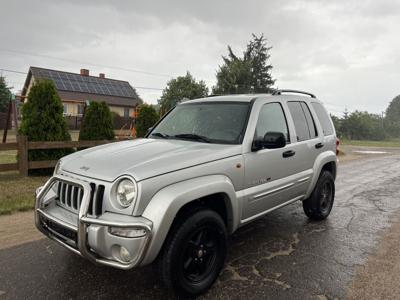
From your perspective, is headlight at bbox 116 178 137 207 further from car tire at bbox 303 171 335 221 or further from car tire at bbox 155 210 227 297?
car tire at bbox 303 171 335 221

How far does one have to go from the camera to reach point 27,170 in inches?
326

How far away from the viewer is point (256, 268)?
146 inches

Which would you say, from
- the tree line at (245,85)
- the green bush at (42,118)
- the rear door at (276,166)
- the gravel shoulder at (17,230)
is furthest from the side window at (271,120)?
the tree line at (245,85)

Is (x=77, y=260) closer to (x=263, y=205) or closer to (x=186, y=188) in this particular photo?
(x=186, y=188)

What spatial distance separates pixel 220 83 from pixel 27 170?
35.6 metres

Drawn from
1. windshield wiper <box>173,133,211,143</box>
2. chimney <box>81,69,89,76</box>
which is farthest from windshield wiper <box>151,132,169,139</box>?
chimney <box>81,69,89,76</box>

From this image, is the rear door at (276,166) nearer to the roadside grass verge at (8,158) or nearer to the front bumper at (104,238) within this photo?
the front bumper at (104,238)

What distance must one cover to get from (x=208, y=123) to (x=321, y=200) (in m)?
2.51

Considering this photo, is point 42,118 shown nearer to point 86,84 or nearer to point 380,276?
point 380,276

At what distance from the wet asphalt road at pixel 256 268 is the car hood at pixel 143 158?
43.8 inches

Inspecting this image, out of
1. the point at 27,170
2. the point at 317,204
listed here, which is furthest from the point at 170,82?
the point at 317,204

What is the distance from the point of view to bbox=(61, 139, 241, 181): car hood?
2.90 m

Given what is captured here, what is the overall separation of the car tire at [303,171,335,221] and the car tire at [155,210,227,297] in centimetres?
242

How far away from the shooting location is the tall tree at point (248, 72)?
41469 mm
